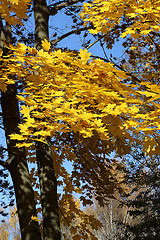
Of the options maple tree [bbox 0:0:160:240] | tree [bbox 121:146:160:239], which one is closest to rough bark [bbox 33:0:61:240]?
maple tree [bbox 0:0:160:240]

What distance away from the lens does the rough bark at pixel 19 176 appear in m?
4.27

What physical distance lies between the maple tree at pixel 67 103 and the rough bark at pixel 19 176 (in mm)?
15

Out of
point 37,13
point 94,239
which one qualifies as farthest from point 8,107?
point 94,239

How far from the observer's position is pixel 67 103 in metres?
3.01

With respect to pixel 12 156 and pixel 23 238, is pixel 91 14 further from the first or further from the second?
pixel 23 238

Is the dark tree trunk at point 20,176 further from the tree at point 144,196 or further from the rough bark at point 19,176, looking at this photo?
the tree at point 144,196

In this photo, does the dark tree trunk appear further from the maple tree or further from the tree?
the tree

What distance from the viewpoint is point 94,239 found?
6184 millimetres

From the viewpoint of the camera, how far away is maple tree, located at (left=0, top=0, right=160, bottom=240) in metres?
2.93

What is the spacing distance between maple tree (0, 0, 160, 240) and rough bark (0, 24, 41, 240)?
0.02 m

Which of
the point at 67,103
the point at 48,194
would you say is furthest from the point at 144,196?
the point at 67,103

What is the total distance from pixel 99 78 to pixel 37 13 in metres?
3.23

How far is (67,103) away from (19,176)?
2180 mm

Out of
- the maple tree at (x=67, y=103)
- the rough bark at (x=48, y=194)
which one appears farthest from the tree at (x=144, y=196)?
the rough bark at (x=48, y=194)
